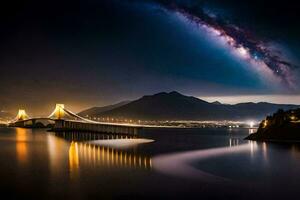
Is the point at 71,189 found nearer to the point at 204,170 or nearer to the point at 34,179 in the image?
the point at 34,179

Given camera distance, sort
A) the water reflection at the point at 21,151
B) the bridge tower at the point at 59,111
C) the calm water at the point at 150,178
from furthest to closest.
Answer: the bridge tower at the point at 59,111 < the water reflection at the point at 21,151 < the calm water at the point at 150,178

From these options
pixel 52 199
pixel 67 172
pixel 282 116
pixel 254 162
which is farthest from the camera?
pixel 282 116

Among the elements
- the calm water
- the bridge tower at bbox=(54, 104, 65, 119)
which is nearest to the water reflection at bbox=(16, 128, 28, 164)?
the calm water

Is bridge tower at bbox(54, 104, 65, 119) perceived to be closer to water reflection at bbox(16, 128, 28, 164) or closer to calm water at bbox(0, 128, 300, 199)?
water reflection at bbox(16, 128, 28, 164)

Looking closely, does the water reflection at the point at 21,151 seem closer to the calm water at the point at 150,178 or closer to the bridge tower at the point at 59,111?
the calm water at the point at 150,178

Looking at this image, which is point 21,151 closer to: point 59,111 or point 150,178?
point 150,178

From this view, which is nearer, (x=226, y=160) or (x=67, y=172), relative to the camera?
(x=67, y=172)

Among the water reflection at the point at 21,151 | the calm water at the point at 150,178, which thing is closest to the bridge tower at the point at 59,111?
the water reflection at the point at 21,151

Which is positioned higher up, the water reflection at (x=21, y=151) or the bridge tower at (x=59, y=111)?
the bridge tower at (x=59, y=111)

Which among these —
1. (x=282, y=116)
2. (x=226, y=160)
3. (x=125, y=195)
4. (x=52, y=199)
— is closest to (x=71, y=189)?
(x=52, y=199)

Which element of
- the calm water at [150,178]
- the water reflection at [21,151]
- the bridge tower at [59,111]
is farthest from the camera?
the bridge tower at [59,111]

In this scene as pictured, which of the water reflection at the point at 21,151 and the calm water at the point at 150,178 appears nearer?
the calm water at the point at 150,178
